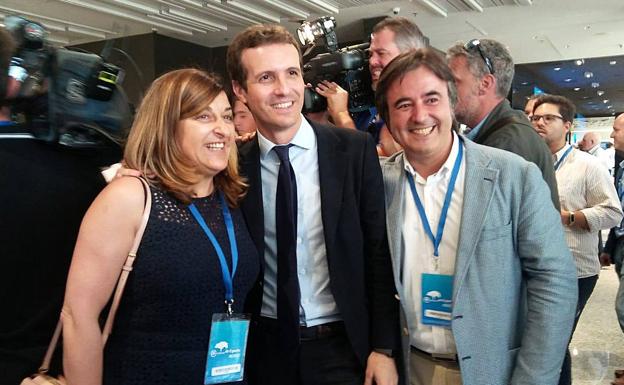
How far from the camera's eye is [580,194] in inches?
144

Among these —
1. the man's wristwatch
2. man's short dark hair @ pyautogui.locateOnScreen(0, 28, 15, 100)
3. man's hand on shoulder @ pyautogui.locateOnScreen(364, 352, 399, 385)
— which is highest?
man's short dark hair @ pyautogui.locateOnScreen(0, 28, 15, 100)

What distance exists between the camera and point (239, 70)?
171 cm

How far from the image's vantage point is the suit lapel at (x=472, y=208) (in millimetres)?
1474

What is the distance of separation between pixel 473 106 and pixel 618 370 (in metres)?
2.61

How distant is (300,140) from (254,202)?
0.25m

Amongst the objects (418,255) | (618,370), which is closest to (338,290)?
(418,255)

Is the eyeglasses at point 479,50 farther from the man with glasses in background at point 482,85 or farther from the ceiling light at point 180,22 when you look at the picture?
the ceiling light at point 180,22

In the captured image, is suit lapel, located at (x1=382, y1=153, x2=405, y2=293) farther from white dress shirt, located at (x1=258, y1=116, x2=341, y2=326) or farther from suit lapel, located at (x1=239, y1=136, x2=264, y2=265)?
suit lapel, located at (x1=239, y1=136, x2=264, y2=265)

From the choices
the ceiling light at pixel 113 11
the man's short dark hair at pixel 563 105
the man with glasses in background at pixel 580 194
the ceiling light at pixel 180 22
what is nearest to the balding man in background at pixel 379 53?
the man with glasses in background at pixel 580 194

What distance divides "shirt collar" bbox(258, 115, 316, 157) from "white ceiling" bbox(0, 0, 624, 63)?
624 cm

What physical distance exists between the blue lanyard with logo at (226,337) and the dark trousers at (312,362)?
0.20 metres

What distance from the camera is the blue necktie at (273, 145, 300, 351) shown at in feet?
5.25

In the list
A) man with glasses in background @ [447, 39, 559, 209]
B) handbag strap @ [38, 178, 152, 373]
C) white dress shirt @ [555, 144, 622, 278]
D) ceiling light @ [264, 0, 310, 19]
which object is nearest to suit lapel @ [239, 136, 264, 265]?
handbag strap @ [38, 178, 152, 373]

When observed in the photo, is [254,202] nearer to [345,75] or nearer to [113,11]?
[345,75]
